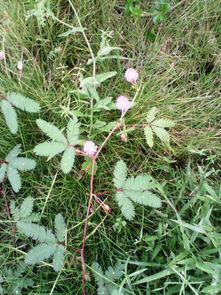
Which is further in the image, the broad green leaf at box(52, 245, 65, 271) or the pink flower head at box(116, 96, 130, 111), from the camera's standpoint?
the pink flower head at box(116, 96, 130, 111)

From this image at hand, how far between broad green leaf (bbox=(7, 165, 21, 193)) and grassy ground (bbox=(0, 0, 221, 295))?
4.3 inches

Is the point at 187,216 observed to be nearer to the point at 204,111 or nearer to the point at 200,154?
the point at 200,154

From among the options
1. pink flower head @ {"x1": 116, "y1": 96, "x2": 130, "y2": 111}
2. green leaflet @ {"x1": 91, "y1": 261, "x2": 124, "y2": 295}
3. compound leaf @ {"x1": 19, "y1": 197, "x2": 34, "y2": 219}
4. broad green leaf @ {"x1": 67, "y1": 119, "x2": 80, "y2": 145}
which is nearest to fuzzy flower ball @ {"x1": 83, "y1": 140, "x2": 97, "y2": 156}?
broad green leaf @ {"x1": 67, "y1": 119, "x2": 80, "y2": 145}

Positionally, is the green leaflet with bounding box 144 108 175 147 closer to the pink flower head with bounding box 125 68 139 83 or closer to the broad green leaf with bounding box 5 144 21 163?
the pink flower head with bounding box 125 68 139 83

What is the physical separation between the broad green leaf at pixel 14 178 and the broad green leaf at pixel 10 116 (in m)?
0.17

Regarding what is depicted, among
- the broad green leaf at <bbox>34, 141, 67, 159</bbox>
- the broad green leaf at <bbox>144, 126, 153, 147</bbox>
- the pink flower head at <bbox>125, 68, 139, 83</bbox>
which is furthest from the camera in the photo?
the pink flower head at <bbox>125, 68, 139, 83</bbox>

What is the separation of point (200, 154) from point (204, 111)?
0.69 ft

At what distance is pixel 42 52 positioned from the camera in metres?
1.78

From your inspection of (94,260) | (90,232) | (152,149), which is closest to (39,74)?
(152,149)

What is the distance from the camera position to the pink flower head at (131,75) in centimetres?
166

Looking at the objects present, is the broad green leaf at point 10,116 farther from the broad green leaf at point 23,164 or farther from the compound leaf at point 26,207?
the compound leaf at point 26,207

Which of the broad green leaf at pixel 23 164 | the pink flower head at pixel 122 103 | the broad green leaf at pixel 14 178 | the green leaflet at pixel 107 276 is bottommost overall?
the green leaflet at pixel 107 276

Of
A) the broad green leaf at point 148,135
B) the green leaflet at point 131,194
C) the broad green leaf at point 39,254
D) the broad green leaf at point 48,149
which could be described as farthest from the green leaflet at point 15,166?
the broad green leaf at point 148,135

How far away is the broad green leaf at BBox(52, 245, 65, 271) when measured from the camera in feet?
4.75
